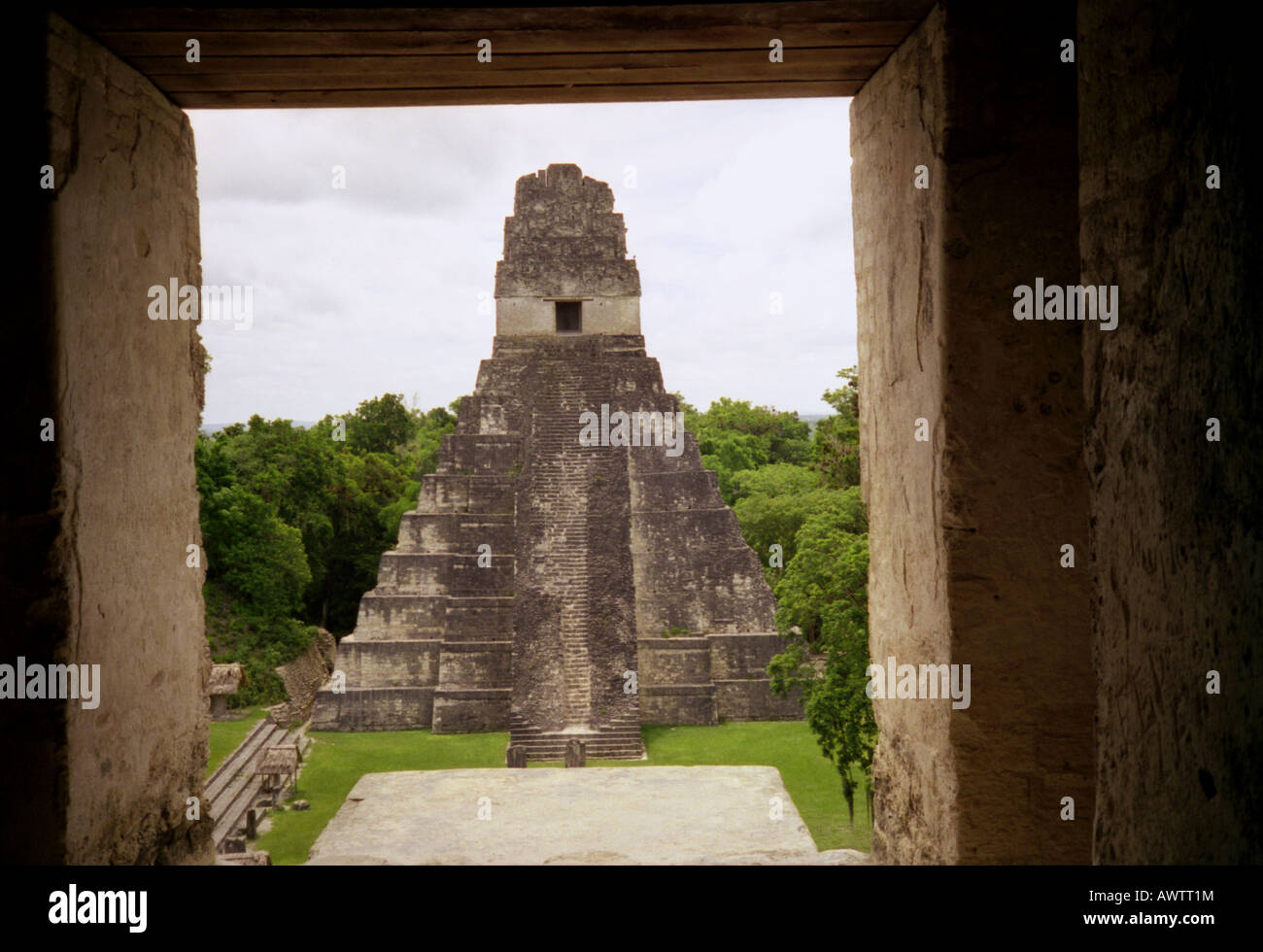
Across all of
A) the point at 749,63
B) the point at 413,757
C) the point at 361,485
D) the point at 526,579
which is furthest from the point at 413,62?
the point at 361,485

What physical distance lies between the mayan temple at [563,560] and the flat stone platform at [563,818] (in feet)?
24.9

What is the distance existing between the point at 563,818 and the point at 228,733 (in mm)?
10163

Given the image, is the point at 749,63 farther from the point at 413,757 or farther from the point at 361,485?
the point at 361,485

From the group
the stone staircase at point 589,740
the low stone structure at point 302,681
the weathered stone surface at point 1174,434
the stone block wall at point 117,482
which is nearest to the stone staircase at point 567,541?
the stone staircase at point 589,740

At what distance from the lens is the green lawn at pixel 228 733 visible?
13016mm

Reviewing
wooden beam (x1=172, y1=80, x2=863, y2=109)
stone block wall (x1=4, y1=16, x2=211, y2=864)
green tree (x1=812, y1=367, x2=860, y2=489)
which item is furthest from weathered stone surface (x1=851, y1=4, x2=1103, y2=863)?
green tree (x1=812, y1=367, x2=860, y2=489)

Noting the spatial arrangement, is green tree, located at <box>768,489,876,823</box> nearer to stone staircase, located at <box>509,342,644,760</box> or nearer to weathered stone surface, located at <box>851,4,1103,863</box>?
stone staircase, located at <box>509,342,644,760</box>

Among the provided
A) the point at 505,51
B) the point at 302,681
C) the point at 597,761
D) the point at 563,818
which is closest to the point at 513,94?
the point at 505,51

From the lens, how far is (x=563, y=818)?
5535 mm

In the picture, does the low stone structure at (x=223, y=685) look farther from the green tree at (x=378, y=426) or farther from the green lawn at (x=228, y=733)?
the green tree at (x=378, y=426)

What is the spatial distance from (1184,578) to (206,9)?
2078mm

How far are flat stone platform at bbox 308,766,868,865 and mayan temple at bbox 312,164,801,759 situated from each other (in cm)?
760

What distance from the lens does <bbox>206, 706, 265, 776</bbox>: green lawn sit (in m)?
13.0

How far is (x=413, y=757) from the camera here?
1383cm
